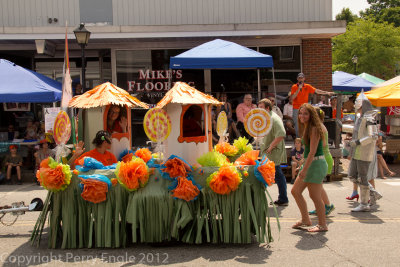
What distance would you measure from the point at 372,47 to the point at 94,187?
3316cm

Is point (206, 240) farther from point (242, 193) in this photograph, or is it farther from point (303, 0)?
point (303, 0)

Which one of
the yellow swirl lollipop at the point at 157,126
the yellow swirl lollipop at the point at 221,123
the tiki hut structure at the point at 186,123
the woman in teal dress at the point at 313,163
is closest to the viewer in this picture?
the yellow swirl lollipop at the point at 157,126

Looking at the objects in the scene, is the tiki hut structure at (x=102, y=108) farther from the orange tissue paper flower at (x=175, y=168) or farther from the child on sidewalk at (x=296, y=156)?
the child on sidewalk at (x=296, y=156)

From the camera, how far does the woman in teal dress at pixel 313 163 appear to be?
6000mm

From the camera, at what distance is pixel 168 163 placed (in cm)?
543

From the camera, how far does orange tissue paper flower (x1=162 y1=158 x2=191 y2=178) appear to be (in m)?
5.40

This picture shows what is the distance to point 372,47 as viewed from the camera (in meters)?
34.6

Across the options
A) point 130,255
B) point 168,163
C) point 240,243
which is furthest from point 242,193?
point 130,255

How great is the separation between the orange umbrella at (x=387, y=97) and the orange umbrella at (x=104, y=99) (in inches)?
307

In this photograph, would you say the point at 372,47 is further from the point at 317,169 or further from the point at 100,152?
the point at 100,152

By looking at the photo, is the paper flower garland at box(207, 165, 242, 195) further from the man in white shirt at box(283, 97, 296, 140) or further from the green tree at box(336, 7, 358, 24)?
the green tree at box(336, 7, 358, 24)

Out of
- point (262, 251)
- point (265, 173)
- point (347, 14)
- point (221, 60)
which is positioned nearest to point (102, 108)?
point (265, 173)

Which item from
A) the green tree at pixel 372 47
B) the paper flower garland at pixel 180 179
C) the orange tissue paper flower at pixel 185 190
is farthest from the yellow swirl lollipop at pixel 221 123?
the green tree at pixel 372 47

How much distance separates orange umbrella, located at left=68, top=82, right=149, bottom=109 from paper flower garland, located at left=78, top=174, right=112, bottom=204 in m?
1.24
